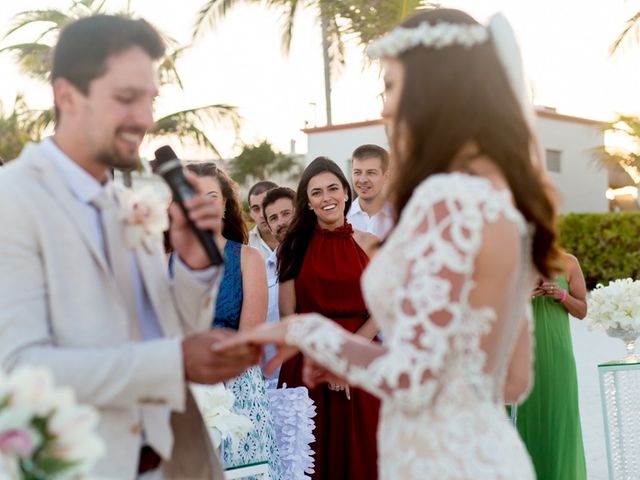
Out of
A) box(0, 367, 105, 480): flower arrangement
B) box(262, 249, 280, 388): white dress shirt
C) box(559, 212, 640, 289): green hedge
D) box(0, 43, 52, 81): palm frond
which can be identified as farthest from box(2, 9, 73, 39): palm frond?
box(0, 367, 105, 480): flower arrangement

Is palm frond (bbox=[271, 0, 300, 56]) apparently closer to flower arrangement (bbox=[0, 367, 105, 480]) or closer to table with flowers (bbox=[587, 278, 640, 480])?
table with flowers (bbox=[587, 278, 640, 480])

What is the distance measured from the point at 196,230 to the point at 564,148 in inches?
1223

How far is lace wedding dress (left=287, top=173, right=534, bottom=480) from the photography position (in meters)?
2.49

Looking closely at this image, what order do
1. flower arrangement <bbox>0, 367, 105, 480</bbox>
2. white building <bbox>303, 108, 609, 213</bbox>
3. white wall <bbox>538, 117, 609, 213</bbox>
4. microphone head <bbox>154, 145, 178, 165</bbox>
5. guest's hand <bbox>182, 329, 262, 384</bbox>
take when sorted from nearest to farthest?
flower arrangement <bbox>0, 367, 105, 480</bbox> → guest's hand <bbox>182, 329, 262, 384</bbox> → microphone head <bbox>154, 145, 178, 165</bbox> → white building <bbox>303, 108, 609, 213</bbox> → white wall <bbox>538, 117, 609, 213</bbox>

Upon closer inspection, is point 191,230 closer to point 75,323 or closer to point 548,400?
point 75,323

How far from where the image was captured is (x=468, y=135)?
2.63m

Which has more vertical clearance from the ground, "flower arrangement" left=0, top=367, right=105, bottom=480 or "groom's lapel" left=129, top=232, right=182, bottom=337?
"groom's lapel" left=129, top=232, right=182, bottom=337

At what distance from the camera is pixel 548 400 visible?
23.7ft

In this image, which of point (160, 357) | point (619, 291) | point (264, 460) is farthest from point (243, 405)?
point (160, 357)

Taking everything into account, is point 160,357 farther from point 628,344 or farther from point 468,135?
point 628,344

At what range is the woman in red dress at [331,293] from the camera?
248 inches

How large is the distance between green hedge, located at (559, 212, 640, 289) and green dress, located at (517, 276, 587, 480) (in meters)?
16.9

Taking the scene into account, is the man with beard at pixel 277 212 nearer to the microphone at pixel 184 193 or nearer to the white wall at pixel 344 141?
the microphone at pixel 184 193

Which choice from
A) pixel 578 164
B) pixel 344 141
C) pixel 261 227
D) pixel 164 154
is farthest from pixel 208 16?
pixel 164 154
